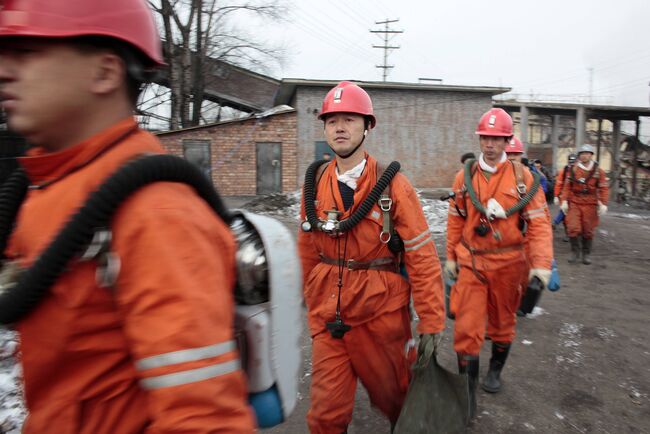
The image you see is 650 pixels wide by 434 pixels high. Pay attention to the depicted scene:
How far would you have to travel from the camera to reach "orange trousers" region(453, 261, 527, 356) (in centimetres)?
357

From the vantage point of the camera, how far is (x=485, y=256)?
3.67 metres

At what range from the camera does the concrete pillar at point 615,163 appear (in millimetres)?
22250

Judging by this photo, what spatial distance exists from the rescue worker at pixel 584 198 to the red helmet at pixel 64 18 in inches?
366

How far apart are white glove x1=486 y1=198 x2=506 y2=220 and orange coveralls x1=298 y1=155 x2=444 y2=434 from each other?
1.18 m

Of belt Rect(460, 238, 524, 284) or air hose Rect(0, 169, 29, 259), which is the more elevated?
air hose Rect(0, 169, 29, 259)

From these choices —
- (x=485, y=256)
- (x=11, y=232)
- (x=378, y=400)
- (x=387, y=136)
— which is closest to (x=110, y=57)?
(x=11, y=232)

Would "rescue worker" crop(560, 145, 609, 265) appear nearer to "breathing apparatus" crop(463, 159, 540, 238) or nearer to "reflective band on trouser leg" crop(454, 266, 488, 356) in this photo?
"breathing apparatus" crop(463, 159, 540, 238)

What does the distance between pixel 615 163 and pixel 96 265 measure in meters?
26.9

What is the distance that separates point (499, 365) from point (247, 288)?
3.48 m

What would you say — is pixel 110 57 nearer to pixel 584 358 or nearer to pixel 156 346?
pixel 156 346

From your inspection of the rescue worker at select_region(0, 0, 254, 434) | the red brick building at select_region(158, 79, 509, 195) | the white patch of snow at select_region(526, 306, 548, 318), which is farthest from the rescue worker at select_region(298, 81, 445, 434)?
the red brick building at select_region(158, 79, 509, 195)

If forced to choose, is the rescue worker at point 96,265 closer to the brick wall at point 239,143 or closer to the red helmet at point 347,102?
the red helmet at point 347,102

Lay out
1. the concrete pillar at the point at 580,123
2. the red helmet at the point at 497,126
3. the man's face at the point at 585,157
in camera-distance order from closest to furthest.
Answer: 1. the red helmet at the point at 497,126
2. the man's face at the point at 585,157
3. the concrete pillar at the point at 580,123

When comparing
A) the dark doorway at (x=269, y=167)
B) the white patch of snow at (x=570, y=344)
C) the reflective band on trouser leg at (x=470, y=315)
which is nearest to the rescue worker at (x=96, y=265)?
the reflective band on trouser leg at (x=470, y=315)
